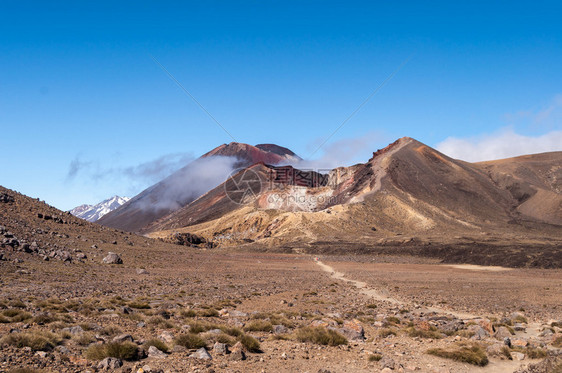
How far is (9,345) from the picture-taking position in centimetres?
857

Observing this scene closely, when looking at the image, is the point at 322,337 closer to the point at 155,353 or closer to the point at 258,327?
the point at 258,327

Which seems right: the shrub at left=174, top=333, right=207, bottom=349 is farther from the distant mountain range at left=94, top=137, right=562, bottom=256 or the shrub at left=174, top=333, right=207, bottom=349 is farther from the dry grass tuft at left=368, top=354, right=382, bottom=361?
the distant mountain range at left=94, top=137, right=562, bottom=256

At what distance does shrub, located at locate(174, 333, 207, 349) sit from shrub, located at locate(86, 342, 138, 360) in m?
1.24

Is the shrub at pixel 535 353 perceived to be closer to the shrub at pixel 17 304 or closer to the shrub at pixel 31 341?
the shrub at pixel 31 341

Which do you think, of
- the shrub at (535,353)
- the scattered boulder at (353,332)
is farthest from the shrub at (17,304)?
the shrub at (535,353)

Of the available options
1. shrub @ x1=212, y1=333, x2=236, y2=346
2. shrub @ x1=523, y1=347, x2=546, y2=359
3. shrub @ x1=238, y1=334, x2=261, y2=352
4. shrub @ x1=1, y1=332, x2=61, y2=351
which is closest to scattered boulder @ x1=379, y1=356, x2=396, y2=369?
shrub @ x1=238, y1=334, x2=261, y2=352

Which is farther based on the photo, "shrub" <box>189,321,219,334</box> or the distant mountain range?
the distant mountain range

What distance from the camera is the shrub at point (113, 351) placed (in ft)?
28.1

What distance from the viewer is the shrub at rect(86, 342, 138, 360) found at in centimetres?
857

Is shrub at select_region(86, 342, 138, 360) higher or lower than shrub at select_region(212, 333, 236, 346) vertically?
higher


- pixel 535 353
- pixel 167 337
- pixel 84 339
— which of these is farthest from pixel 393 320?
pixel 84 339

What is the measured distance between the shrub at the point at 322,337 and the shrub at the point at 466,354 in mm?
2165

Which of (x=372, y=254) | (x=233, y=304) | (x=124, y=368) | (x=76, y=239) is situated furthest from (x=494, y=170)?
(x=124, y=368)

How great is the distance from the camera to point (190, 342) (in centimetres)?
999
